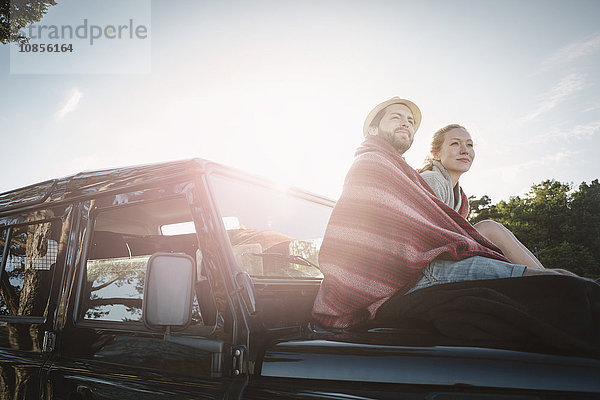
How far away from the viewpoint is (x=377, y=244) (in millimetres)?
1715

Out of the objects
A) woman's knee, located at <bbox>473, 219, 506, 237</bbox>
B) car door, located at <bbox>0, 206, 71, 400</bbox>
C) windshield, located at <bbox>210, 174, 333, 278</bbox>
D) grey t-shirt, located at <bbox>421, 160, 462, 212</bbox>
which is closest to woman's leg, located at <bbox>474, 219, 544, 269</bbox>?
woman's knee, located at <bbox>473, 219, 506, 237</bbox>

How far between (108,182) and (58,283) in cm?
58

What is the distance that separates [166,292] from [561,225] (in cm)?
5434

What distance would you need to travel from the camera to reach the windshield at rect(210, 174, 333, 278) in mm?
1909

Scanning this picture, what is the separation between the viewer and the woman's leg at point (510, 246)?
7.80 ft

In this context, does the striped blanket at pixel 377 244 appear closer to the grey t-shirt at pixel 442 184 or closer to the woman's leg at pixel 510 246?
the woman's leg at pixel 510 246

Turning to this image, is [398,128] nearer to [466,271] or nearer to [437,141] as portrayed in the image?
[437,141]

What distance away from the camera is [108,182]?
2092mm

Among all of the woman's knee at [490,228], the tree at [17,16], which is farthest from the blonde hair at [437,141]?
the tree at [17,16]

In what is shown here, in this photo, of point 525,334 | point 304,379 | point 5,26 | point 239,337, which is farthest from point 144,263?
point 5,26

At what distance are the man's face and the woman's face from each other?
0.49 metres

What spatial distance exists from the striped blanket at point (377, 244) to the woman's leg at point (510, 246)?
2.13 ft

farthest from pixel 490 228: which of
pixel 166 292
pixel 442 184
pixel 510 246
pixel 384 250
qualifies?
pixel 166 292

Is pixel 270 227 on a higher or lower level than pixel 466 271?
higher
